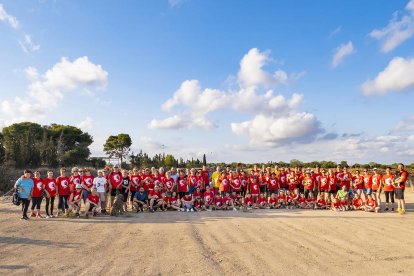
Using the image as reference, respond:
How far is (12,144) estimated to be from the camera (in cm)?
3216

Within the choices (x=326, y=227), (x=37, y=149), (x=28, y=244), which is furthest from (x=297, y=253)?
(x=37, y=149)

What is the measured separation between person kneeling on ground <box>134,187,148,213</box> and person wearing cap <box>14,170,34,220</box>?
12.6 ft

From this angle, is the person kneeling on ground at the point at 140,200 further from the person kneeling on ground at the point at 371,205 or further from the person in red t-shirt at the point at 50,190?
the person kneeling on ground at the point at 371,205

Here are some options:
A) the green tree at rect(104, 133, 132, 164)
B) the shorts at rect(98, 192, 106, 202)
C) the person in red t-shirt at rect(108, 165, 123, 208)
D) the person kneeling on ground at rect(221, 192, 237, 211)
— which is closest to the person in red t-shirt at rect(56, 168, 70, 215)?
the shorts at rect(98, 192, 106, 202)

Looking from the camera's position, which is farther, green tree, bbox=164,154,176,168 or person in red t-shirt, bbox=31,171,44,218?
green tree, bbox=164,154,176,168

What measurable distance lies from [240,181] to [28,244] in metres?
9.55

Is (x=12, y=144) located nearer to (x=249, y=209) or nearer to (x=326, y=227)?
(x=249, y=209)

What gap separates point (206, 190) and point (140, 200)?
116 inches

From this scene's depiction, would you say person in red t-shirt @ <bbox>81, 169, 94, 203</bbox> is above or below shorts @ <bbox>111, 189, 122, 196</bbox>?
above

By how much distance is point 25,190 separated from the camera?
37.4 feet

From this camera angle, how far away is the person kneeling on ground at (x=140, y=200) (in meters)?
13.5

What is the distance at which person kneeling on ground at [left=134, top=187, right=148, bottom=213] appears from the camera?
44.4 ft

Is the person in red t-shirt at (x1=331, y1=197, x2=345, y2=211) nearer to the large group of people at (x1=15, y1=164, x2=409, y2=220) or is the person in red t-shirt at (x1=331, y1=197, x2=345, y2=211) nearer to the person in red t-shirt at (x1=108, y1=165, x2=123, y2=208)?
the large group of people at (x1=15, y1=164, x2=409, y2=220)

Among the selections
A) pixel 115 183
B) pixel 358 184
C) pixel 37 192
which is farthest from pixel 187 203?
pixel 358 184
